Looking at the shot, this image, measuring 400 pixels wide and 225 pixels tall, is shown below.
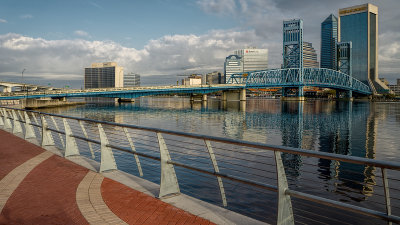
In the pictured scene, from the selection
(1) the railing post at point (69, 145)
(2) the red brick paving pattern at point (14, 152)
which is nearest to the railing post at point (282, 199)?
(2) the red brick paving pattern at point (14, 152)

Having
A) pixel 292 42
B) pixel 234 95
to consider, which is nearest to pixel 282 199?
pixel 234 95

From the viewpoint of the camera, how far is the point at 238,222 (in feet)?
15.8

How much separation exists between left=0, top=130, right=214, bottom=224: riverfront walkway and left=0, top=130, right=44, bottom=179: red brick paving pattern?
4.5 inches

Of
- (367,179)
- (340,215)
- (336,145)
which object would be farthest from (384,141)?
(340,215)

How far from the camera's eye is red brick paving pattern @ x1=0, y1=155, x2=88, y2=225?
508 cm

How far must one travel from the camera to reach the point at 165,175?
612 centimetres

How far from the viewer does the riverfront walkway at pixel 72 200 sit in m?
5.05

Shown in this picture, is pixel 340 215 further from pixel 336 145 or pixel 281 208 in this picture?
pixel 336 145

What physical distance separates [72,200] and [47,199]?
0.54m

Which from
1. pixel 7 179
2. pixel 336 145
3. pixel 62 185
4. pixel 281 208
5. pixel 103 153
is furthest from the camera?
pixel 336 145

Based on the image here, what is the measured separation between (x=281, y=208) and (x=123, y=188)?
12.4ft

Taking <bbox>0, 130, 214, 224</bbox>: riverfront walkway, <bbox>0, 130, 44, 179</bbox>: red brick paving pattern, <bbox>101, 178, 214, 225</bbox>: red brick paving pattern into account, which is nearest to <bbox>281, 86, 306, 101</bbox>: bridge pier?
<bbox>0, 130, 44, 179</bbox>: red brick paving pattern

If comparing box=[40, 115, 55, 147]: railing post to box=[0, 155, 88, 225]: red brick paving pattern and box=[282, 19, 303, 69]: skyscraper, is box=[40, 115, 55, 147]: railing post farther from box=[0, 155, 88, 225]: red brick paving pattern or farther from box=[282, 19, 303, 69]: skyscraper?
box=[282, 19, 303, 69]: skyscraper

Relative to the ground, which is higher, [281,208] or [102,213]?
[281,208]
